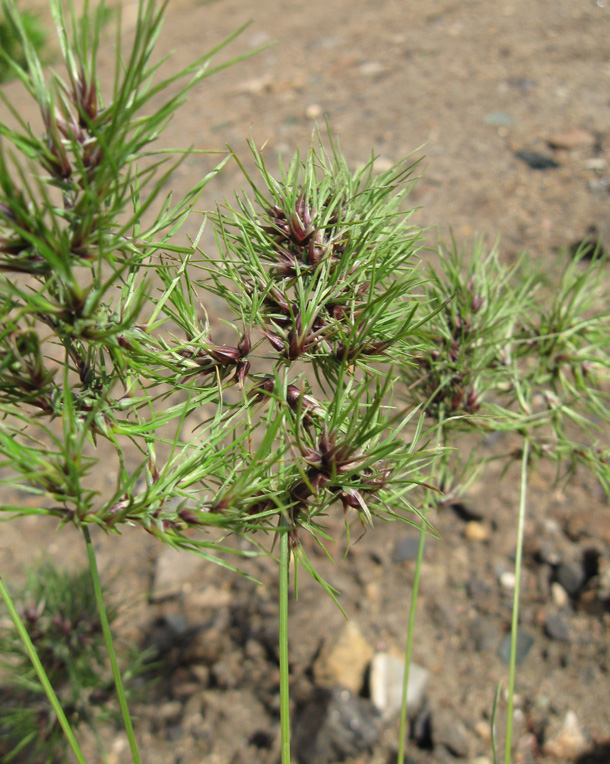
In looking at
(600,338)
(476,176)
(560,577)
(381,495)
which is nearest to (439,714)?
(560,577)

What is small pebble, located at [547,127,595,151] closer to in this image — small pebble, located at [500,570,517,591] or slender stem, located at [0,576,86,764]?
small pebble, located at [500,570,517,591]

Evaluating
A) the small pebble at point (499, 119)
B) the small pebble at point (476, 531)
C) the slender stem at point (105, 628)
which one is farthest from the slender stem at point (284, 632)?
the small pebble at point (499, 119)

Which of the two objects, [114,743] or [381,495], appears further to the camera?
[114,743]

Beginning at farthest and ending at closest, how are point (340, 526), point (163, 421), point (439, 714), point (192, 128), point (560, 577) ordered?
point (192, 128)
point (340, 526)
point (560, 577)
point (439, 714)
point (163, 421)

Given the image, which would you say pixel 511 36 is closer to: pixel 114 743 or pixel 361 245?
pixel 361 245

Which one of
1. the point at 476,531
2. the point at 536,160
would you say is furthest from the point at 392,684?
the point at 536,160

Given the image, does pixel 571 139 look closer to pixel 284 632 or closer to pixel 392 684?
pixel 392 684

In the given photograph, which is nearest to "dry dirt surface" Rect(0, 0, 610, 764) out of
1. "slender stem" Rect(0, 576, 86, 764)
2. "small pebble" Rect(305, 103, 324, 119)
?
"small pebble" Rect(305, 103, 324, 119)

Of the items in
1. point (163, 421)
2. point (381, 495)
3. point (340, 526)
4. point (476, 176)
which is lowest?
point (340, 526)
